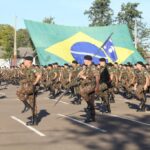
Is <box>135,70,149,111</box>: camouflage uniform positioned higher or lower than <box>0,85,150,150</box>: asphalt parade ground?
higher

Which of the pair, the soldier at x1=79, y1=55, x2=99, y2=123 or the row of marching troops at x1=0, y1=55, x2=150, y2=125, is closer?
the row of marching troops at x1=0, y1=55, x2=150, y2=125

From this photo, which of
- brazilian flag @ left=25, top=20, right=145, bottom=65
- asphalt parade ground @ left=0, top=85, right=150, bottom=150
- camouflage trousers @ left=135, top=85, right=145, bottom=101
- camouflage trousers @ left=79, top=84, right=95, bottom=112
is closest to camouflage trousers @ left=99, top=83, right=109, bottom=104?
asphalt parade ground @ left=0, top=85, right=150, bottom=150

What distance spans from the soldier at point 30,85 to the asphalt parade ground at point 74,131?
0.53 m

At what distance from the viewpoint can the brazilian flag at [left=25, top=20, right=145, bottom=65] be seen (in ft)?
133

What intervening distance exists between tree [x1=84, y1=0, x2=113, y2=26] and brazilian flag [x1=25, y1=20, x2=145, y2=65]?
27922 millimetres

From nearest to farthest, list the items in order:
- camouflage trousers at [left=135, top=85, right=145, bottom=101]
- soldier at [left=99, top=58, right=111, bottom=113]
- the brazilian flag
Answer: soldier at [left=99, top=58, right=111, bottom=113] < camouflage trousers at [left=135, top=85, right=145, bottom=101] < the brazilian flag

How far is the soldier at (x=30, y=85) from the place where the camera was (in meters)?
13.0

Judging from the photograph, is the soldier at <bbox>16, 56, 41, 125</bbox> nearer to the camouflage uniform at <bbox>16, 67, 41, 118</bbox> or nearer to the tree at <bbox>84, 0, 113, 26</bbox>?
the camouflage uniform at <bbox>16, 67, 41, 118</bbox>

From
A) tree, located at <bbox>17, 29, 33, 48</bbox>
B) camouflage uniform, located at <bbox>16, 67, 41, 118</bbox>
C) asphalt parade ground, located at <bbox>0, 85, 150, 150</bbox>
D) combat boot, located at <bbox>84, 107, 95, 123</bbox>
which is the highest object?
tree, located at <bbox>17, 29, 33, 48</bbox>

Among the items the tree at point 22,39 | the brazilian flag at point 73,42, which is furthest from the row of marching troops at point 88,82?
the tree at point 22,39

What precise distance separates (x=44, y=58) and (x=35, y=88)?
27190 mm

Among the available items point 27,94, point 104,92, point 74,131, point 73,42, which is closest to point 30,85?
point 27,94

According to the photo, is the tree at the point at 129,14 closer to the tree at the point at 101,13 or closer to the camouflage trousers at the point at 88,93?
the tree at the point at 101,13

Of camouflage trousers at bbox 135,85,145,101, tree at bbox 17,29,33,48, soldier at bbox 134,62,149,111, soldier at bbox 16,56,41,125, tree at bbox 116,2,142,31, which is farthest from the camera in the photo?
tree at bbox 17,29,33,48
